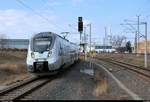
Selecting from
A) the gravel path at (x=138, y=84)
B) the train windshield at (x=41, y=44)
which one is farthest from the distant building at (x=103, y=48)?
the train windshield at (x=41, y=44)

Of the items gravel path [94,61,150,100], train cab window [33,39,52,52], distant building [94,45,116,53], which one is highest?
train cab window [33,39,52,52]

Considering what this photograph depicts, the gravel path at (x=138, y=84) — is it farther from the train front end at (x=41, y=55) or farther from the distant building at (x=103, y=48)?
the distant building at (x=103, y=48)

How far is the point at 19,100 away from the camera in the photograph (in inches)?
659

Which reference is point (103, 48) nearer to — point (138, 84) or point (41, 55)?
point (41, 55)

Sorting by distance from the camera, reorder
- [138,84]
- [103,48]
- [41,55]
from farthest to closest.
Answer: [103,48] → [41,55] → [138,84]

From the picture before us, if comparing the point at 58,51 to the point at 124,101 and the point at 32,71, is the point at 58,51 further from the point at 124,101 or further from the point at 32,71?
the point at 124,101

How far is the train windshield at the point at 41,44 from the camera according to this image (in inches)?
1165

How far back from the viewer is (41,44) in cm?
2981

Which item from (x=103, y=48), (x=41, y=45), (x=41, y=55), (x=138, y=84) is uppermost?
(x=41, y=45)

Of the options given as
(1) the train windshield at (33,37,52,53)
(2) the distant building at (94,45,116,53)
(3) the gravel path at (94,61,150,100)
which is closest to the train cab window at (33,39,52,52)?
(1) the train windshield at (33,37,52,53)

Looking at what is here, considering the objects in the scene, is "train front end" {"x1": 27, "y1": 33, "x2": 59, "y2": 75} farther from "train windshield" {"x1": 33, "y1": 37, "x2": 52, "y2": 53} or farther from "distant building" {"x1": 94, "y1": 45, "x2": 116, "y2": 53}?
"distant building" {"x1": 94, "y1": 45, "x2": 116, "y2": 53}

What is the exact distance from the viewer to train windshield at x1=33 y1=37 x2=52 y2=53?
97.1ft

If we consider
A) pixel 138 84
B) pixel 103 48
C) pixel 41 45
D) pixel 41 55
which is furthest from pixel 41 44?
pixel 103 48

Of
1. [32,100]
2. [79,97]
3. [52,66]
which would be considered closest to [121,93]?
[79,97]
